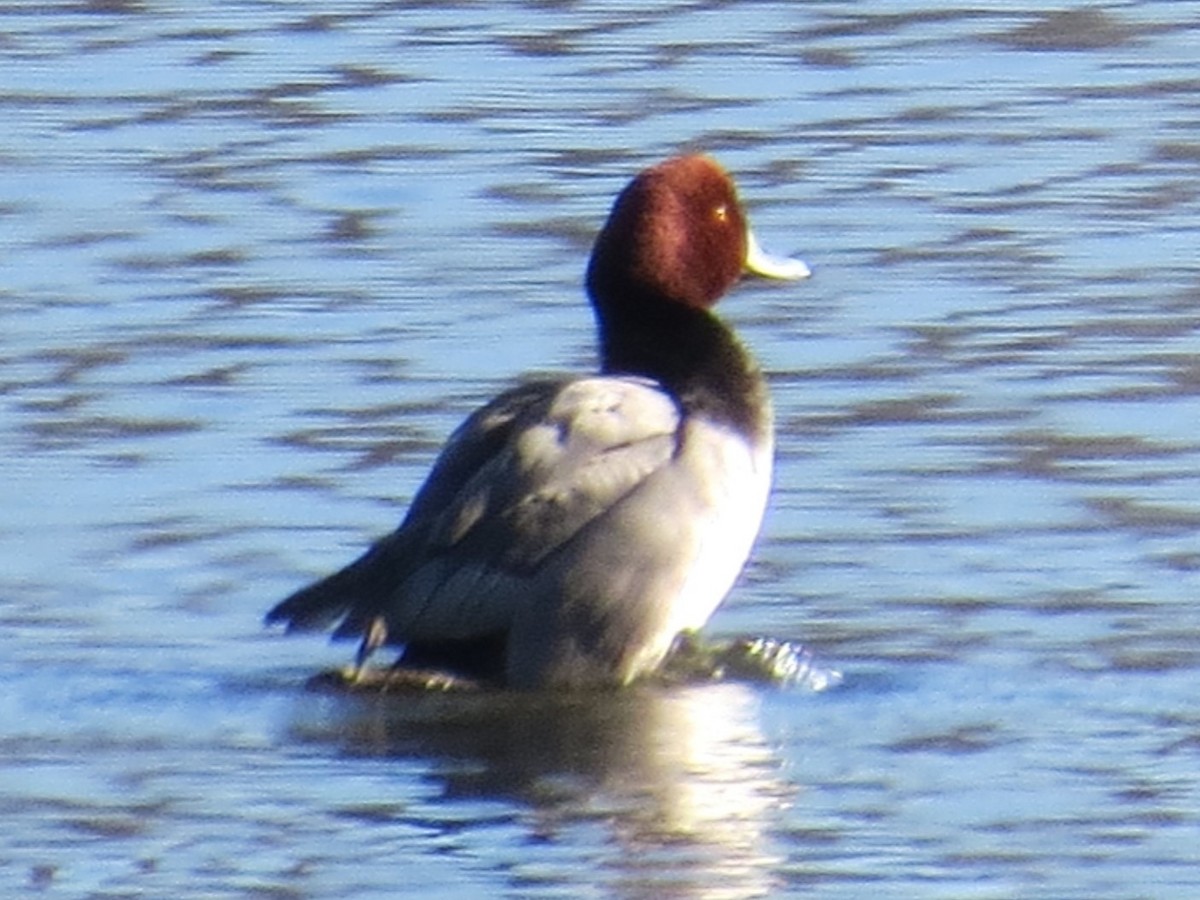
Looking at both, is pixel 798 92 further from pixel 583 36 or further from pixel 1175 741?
pixel 1175 741

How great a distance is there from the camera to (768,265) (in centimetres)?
929

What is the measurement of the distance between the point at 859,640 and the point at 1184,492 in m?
1.14

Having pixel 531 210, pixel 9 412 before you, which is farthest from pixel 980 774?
pixel 531 210

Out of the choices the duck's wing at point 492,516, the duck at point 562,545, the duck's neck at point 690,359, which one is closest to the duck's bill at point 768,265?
the duck's neck at point 690,359

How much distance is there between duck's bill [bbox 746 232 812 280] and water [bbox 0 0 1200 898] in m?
0.46

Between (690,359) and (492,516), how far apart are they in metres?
0.69

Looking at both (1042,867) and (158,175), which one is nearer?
(1042,867)

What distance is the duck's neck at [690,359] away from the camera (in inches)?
333

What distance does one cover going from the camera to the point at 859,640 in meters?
8.31

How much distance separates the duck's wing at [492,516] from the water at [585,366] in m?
0.19

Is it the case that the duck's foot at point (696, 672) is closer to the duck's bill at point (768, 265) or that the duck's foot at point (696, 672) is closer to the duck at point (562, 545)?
the duck at point (562, 545)

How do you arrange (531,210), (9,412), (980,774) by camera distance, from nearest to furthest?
(980,774)
(9,412)
(531,210)

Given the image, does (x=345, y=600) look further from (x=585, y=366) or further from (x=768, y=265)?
(x=585, y=366)

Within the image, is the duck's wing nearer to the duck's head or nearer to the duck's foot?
the duck's foot
